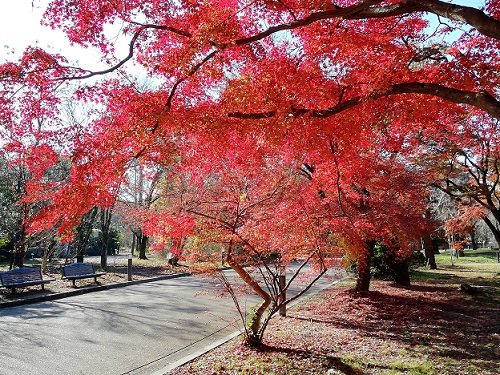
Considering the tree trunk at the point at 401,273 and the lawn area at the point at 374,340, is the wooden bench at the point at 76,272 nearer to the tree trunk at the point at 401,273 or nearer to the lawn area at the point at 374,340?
the lawn area at the point at 374,340

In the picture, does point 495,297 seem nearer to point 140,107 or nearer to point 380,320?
point 380,320

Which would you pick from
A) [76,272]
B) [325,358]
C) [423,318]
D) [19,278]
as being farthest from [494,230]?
[19,278]

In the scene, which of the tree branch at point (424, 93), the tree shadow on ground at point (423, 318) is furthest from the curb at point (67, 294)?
the tree branch at point (424, 93)

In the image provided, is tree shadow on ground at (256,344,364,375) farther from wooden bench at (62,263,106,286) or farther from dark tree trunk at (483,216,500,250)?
dark tree trunk at (483,216,500,250)

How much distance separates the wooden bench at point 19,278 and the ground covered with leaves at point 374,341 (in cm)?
825

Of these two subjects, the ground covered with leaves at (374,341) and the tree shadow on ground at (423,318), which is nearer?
the ground covered with leaves at (374,341)

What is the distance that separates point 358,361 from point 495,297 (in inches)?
370

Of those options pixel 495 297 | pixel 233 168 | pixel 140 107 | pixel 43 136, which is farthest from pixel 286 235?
pixel 43 136

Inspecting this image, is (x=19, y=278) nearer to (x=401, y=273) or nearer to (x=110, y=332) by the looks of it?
(x=110, y=332)

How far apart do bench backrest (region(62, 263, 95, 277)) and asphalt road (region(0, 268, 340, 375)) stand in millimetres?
1831

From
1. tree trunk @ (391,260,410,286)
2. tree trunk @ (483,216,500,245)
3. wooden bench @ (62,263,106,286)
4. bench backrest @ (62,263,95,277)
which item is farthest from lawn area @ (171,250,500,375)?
bench backrest @ (62,263,95,277)

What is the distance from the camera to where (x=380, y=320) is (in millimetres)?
9062

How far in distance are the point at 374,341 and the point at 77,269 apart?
11.4 metres

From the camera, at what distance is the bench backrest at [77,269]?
44.4ft
